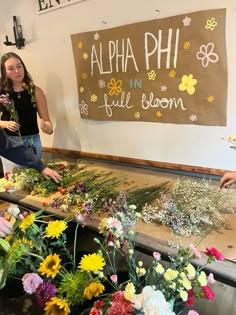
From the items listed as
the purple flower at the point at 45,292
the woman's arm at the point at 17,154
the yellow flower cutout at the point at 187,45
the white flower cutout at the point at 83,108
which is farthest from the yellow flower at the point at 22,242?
the white flower cutout at the point at 83,108

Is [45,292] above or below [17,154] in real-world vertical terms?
below

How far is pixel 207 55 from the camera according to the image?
5.20ft

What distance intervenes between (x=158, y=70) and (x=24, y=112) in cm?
100

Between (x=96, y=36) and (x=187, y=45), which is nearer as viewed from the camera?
(x=187, y=45)

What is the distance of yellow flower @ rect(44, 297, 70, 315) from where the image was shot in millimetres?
749

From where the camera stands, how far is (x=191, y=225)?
3.86 ft

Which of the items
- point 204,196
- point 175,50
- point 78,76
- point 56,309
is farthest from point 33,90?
point 56,309

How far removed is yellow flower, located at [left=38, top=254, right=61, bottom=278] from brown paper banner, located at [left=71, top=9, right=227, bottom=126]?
1197 mm

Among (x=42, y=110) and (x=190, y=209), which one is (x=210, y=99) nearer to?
(x=190, y=209)

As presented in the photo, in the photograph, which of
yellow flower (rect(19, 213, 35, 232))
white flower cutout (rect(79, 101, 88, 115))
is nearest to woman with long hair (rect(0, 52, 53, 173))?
white flower cutout (rect(79, 101, 88, 115))

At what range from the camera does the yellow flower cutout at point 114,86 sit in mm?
1998

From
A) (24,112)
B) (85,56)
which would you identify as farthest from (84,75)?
(24,112)

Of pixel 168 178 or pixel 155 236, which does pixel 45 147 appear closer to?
pixel 168 178

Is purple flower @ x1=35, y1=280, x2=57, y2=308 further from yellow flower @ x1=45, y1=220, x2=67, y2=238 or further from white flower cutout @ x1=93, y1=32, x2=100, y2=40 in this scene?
white flower cutout @ x1=93, y1=32, x2=100, y2=40
